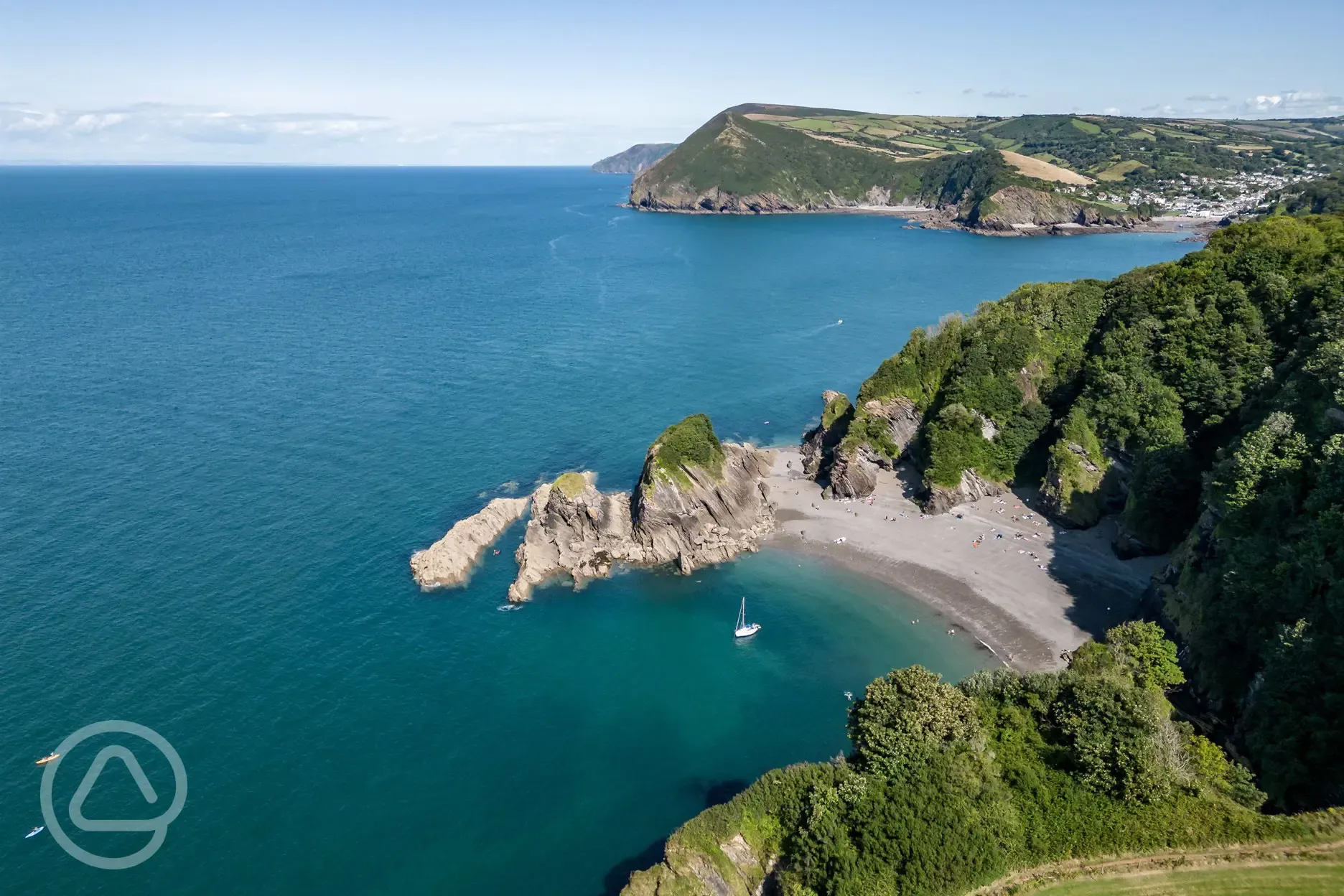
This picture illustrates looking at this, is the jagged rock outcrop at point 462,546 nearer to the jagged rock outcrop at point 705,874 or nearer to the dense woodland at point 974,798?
the jagged rock outcrop at point 705,874

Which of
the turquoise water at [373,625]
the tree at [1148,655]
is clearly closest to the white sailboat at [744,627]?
the turquoise water at [373,625]

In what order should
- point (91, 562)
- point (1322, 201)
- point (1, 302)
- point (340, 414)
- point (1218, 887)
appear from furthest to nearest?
point (1322, 201), point (1, 302), point (340, 414), point (91, 562), point (1218, 887)

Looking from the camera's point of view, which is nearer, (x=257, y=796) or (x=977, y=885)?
(x=977, y=885)

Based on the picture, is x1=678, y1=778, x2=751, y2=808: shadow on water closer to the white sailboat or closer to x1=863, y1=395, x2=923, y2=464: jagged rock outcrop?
A: the white sailboat

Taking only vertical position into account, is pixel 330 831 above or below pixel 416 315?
below

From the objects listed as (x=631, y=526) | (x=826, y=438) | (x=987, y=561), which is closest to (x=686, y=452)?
(x=631, y=526)

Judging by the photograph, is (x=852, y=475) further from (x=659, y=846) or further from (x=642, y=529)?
(x=659, y=846)

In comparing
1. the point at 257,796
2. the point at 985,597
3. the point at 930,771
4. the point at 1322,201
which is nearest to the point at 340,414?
the point at 257,796

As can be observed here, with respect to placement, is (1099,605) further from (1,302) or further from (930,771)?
(1,302)
